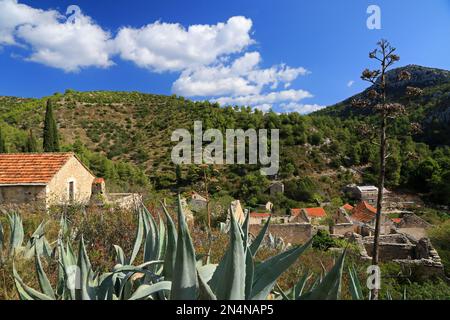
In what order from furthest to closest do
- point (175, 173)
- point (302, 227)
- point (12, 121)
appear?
point (12, 121)
point (175, 173)
point (302, 227)

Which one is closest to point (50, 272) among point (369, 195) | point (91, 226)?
point (91, 226)

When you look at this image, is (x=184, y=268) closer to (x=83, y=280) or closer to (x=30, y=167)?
(x=83, y=280)

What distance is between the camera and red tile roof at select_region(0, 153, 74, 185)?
39.2 feet

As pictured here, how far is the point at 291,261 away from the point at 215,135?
39185mm

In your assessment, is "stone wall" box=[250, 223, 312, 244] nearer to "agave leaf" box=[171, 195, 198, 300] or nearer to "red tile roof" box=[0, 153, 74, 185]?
"red tile roof" box=[0, 153, 74, 185]

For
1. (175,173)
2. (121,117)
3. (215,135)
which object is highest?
(121,117)

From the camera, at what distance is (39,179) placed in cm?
1188

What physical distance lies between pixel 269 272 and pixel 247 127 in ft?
149

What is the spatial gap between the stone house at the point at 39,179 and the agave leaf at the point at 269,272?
33.6 ft

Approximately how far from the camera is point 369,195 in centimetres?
4119

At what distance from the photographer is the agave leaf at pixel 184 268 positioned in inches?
57.2

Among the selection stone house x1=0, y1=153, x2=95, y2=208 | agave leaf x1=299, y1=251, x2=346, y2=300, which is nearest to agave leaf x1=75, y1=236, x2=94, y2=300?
agave leaf x1=299, y1=251, x2=346, y2=300
